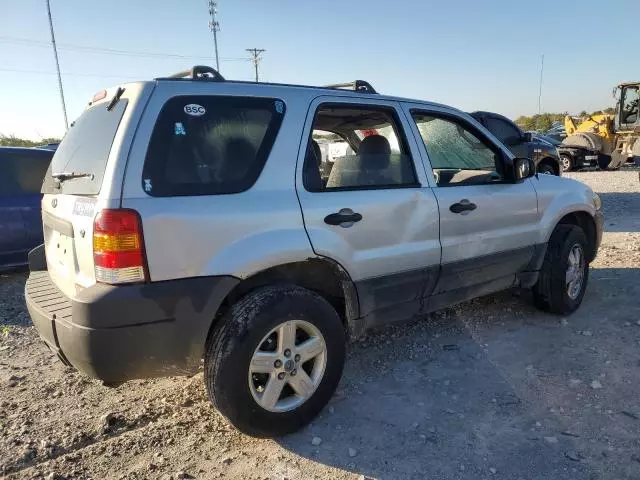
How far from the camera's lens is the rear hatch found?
229 cm

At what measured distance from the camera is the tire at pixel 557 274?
4215 mm

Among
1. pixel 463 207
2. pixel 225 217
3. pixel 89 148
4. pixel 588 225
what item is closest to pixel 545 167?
pixel 588 225

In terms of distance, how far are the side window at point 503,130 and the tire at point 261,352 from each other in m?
8.95

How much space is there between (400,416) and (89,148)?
7.56 ft

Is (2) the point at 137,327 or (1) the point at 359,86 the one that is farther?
(1) the point at 359,86

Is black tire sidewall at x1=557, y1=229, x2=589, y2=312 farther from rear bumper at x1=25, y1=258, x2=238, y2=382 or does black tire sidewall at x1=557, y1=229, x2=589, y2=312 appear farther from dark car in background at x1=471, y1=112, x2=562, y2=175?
dark car in background at x1=471, y1=112, x2=562, y2=175

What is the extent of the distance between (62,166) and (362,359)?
2387 millimetres

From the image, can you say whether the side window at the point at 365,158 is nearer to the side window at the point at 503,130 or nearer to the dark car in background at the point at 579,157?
the side window at the point at 503,130

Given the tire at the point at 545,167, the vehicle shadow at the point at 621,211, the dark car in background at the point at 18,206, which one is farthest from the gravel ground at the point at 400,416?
the tire at the point at 545,167

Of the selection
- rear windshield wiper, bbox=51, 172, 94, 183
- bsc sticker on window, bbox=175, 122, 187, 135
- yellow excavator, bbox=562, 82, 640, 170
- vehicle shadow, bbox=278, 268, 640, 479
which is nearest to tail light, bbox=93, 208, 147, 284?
rear windshield wiper, bbox=51, 172, 94, 183

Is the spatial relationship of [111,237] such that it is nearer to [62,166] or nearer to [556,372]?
[62,166]

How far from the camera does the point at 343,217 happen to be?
9.25 feet

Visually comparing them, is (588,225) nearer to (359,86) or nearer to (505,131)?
(359,86)

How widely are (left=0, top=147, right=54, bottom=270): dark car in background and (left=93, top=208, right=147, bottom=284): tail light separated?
13.1 ft
